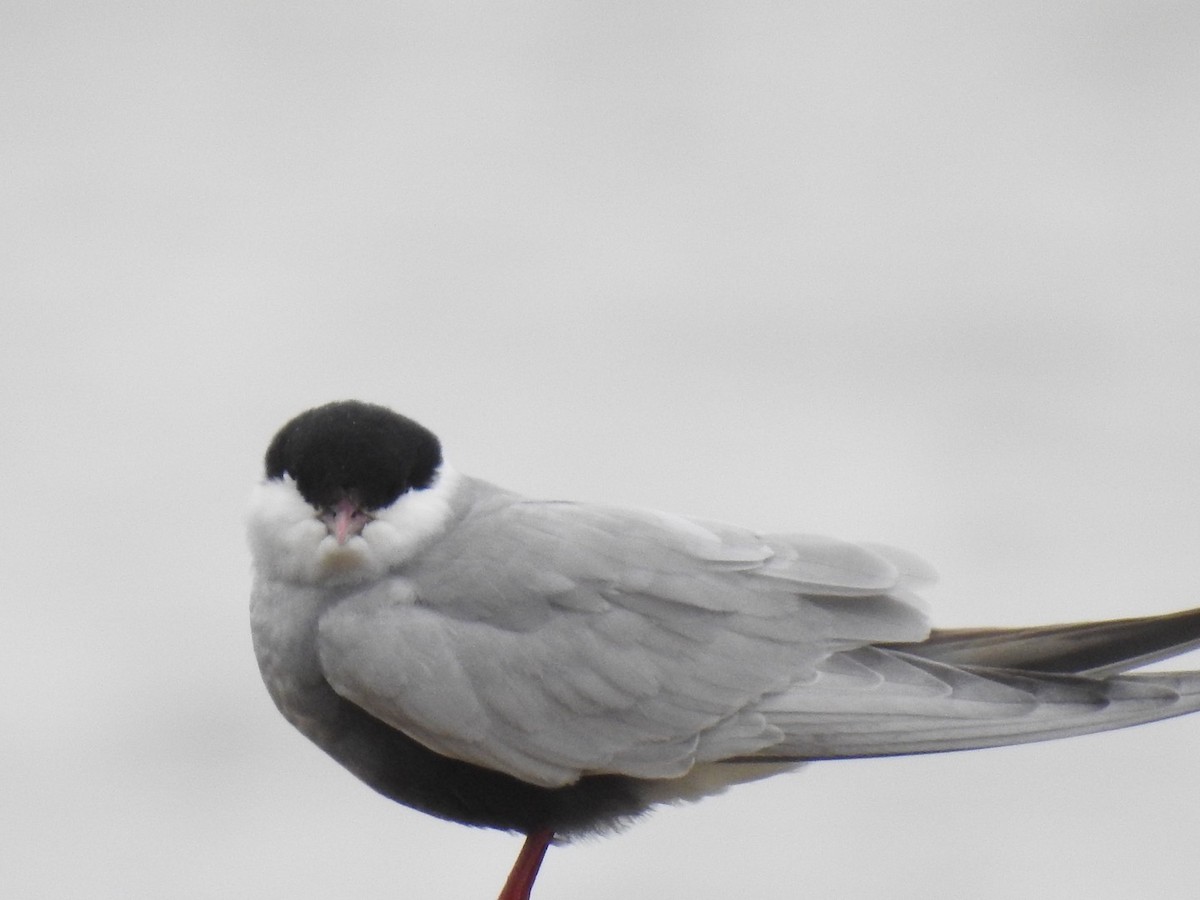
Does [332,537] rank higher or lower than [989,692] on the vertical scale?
lower

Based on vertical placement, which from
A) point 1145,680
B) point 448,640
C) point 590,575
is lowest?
point 448,640

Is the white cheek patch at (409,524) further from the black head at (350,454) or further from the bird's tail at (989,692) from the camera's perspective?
A: the bird's tail at (989,692)

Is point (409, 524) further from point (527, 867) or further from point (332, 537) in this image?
point (527, 867)

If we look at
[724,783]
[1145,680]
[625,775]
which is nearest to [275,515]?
[625,775]

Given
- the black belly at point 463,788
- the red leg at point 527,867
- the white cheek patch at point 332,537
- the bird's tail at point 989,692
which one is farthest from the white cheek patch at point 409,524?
the bird's tail at point 989,692

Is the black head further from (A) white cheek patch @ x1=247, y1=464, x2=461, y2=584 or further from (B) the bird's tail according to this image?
(B) the bird's tail

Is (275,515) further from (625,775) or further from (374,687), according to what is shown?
(625,775)

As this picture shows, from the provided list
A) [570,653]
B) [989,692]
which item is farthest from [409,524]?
[989,692]
